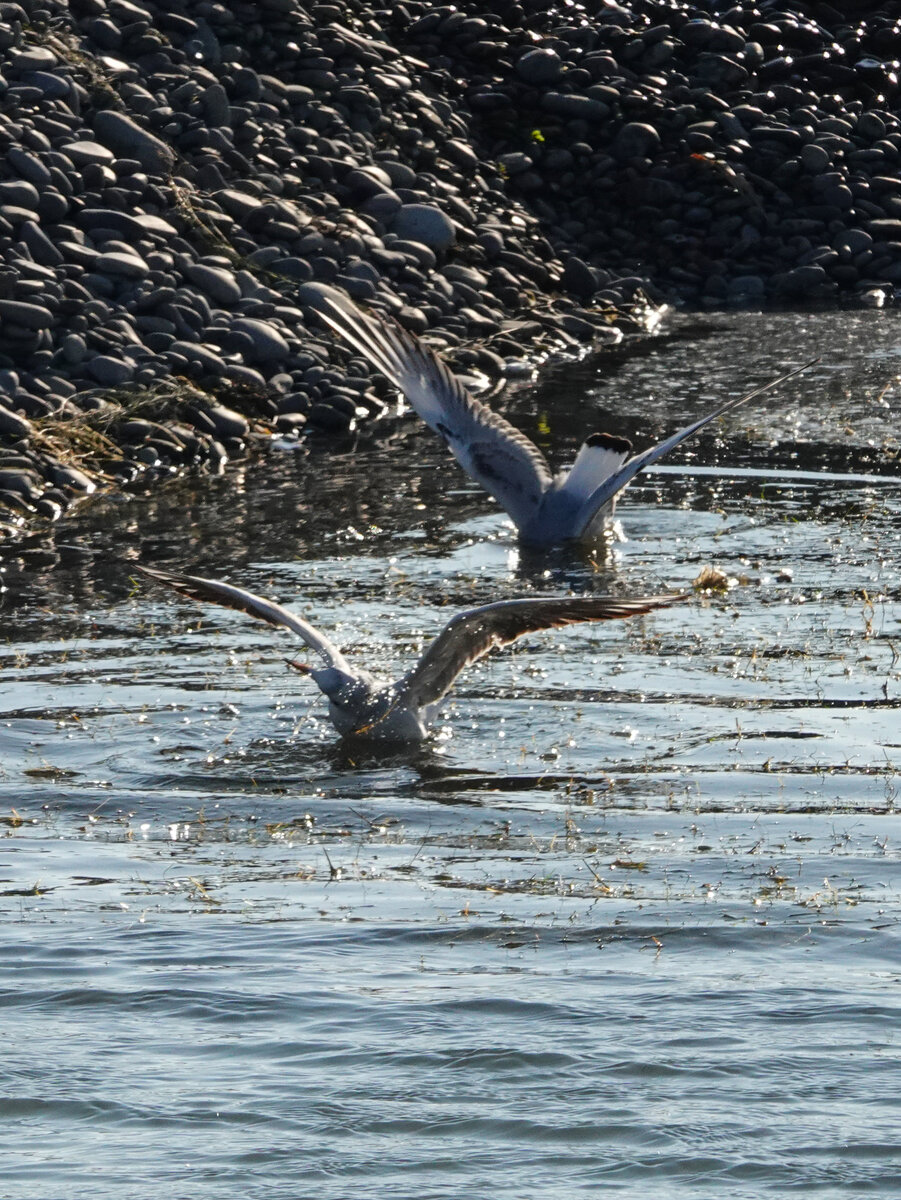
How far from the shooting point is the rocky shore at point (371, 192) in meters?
15.2

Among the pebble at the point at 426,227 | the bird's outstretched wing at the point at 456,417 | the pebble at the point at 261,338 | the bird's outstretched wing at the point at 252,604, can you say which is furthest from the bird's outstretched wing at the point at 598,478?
the pebble at the point at 426,227

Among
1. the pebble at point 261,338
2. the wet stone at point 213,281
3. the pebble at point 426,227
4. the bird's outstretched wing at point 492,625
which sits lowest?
the bird's outstretched wing at point 492,625

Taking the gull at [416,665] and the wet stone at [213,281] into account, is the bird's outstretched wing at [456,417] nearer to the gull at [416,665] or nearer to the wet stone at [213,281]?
the gull at [416,665]

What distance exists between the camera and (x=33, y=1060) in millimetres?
5414

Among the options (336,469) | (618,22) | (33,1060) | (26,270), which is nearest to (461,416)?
(336,469)

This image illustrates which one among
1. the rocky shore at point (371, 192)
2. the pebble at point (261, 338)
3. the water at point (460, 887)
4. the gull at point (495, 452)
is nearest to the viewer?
the water at point (460, 887)

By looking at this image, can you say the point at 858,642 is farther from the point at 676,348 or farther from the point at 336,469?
the point at 676,348

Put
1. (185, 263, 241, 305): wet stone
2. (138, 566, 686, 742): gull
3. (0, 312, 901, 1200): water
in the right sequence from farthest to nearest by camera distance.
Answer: (185, 263, 241, 305): wet stone, (138, 566, 686, 742): gull, (0, 312, 901, 1200): water

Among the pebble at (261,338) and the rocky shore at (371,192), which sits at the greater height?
the rocky shore at (371,192)

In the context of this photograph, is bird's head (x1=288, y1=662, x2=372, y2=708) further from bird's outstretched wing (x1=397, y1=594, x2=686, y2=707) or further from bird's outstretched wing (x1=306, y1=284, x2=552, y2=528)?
bird's outstretched wing (x1=306, y1=284, x2=552, y2=528)

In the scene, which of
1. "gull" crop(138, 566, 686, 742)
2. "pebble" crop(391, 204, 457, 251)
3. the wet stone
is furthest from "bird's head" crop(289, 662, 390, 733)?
"pebble" crop(391, 204, 457, 251)

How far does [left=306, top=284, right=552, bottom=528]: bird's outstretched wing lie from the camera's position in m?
12.1

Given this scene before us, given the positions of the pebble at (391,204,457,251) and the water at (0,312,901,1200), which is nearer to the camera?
the water at (0,312,901,1200)

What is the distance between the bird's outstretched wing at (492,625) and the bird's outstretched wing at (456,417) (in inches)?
159
